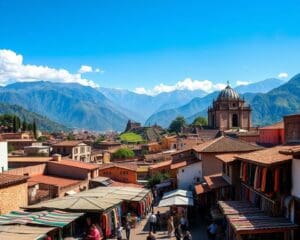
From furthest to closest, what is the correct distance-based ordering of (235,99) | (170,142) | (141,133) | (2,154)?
(141,133), (235,99), (170,142), (2,154)

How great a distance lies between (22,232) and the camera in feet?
64.7

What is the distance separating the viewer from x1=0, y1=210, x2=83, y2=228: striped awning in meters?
21.7

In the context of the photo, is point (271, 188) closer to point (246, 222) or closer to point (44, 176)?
point (246, 222)

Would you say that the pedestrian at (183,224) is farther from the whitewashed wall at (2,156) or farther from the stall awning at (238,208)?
the whitewashed wall at (2,156)

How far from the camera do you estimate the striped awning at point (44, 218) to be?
71.3 ft

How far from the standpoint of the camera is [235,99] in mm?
112188

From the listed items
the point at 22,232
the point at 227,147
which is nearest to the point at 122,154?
the point at 227,147

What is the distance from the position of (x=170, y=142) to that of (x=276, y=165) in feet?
282

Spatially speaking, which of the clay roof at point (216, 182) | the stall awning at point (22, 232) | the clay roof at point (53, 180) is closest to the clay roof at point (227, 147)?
the clay roof at point (216, 182)

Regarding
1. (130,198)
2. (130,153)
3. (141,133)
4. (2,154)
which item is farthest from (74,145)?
(141,133)

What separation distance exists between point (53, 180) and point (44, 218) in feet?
75.5

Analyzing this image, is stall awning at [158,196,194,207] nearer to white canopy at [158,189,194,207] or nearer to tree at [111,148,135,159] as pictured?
white canopy at [158,189,194,207]

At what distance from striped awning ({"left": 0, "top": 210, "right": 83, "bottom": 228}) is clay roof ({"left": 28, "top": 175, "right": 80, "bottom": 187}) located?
17.5 metres

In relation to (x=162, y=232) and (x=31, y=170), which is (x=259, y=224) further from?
(x=31, y=170)
